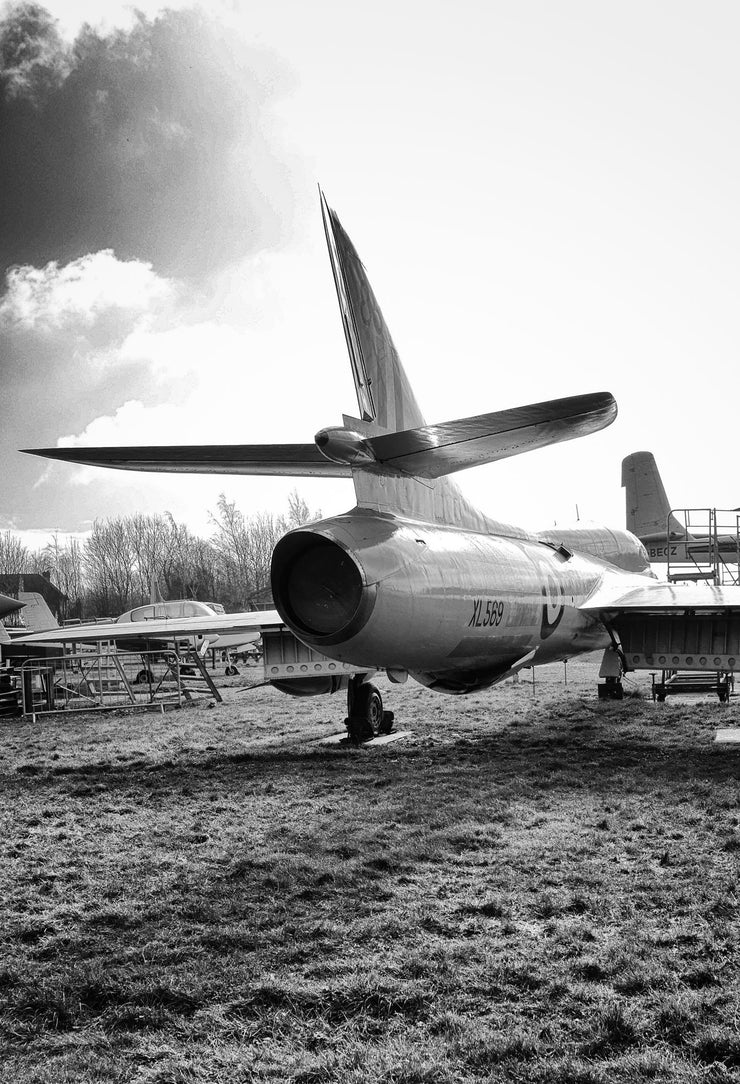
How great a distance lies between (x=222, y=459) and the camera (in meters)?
6.89

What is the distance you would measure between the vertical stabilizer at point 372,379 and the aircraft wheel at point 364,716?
2.87 m

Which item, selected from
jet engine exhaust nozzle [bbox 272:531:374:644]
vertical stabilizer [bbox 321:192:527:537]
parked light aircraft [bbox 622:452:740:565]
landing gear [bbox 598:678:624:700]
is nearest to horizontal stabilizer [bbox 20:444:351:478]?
vertical stabilizer [bbox 321:192:527:537]

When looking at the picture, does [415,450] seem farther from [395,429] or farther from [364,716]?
[364,716]

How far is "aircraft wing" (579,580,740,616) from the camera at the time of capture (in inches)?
343

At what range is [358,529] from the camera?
6355 millimetres

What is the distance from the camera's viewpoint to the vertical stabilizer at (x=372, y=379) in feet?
22.4

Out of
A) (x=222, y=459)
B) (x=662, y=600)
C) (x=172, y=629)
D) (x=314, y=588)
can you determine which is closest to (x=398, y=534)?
(x=314, y=588)

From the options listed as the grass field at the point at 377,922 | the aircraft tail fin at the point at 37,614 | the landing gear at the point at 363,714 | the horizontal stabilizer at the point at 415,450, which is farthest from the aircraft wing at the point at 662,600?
the aircraft tail fin at the point at 37,614

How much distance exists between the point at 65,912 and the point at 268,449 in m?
4.06

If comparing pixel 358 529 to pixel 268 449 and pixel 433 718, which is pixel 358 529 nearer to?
pixel 268 449

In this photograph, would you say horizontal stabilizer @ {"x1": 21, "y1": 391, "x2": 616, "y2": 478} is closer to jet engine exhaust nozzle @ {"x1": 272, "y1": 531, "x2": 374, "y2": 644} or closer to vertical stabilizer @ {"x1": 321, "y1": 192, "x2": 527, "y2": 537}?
vertical stabilizer @ {"x1": 321, "y1": 192, "x2": 527, "y2": 537}

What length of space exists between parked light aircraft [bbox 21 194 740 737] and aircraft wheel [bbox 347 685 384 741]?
1139 mm

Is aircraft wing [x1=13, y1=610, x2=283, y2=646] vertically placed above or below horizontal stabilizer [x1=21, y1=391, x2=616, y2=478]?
below

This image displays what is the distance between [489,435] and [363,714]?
4.52m
